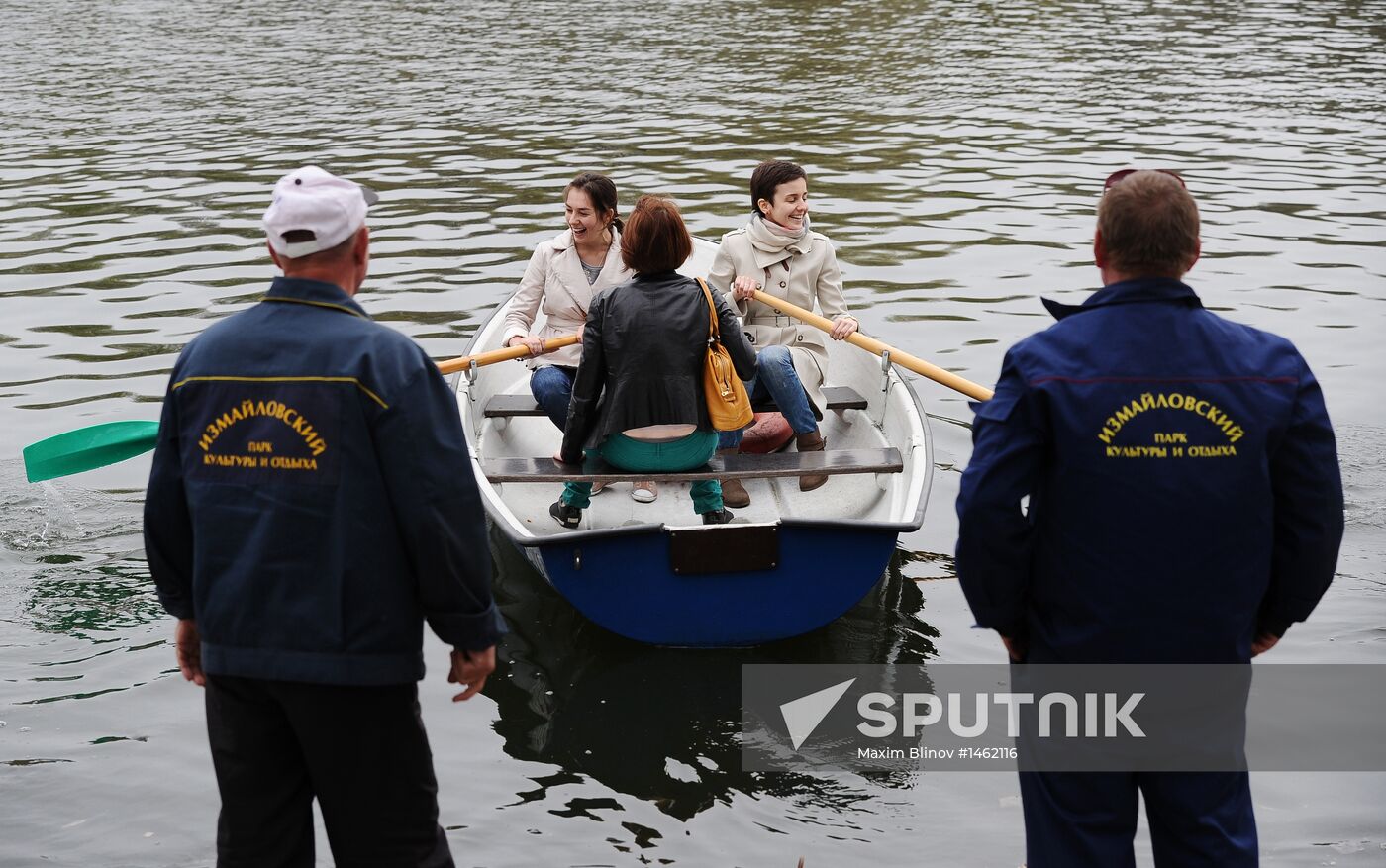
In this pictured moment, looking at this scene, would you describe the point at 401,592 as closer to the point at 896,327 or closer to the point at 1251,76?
the point at 896,327

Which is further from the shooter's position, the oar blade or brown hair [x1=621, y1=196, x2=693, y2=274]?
the oar blade

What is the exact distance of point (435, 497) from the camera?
295 centimetres

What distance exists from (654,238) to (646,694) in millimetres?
1714

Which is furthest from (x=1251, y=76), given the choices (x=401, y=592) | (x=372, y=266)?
(x=401, y=592)

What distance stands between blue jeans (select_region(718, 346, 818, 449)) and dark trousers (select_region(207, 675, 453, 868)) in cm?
338

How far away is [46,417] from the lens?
27.6 feet

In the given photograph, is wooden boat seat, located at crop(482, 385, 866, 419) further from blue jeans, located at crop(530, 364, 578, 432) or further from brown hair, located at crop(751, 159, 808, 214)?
brown hair, located at crop(751, 159, 808, 214)

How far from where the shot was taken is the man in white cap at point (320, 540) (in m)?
2.93

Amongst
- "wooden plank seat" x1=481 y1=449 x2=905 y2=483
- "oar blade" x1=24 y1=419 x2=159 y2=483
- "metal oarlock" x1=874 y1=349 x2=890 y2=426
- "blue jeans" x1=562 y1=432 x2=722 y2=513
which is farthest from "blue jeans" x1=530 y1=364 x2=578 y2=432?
"oar blade" x1=24 y1=419 x2=159 y2=483

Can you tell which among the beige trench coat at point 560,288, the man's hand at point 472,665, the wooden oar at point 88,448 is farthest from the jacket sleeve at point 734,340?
the man's hand at point 472,665

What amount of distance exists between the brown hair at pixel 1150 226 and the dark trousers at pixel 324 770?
5.85 ft

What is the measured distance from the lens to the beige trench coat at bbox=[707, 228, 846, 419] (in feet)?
22.8

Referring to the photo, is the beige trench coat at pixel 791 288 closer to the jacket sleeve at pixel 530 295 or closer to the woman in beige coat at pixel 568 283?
the woman in beige coat at pixel 568 283

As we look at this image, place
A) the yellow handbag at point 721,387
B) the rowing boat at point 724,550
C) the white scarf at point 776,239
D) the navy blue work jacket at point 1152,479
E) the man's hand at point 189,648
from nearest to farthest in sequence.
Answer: the navy blue work jacket at point 1152,479, the man's hand at point 189,648, the rowing boat at point 724,550, the yellow handbag at point 721,387, the white scarf at point 776,239
